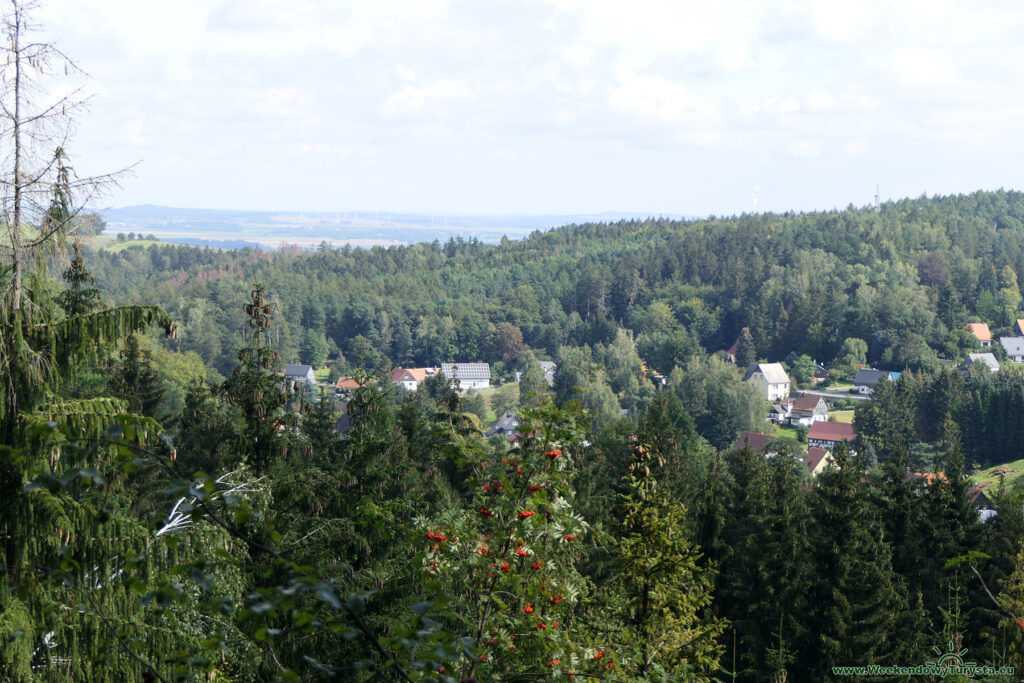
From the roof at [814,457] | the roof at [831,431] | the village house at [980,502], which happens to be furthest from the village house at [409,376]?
the village house at [980,502]

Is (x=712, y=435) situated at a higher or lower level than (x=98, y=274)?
lower

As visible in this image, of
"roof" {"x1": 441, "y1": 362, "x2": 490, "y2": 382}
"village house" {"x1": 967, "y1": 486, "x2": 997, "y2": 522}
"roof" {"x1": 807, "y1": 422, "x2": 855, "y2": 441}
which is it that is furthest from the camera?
"roof" {"x1": 441, "y1": 362, "x2": 490, "y2": 382}

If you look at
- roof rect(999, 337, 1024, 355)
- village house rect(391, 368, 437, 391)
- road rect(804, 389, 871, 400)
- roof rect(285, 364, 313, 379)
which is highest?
roof rect(999, 337, 1024, 355)

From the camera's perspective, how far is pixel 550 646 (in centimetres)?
613

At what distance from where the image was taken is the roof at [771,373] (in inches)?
3693

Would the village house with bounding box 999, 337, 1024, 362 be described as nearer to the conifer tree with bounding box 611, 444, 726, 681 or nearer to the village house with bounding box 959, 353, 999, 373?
the village house with bounding box 959, 353, 999, 373

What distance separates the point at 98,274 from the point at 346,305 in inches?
1434

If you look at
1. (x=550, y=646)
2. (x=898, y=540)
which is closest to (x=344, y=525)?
(x=550, y=646)

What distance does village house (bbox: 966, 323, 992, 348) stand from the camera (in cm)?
10569

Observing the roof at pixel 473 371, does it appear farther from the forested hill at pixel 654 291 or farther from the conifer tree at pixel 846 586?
the conifer tree at pixel 846 586

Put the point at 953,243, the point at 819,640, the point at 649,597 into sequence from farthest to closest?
the point at 953,243 → the point at 819,640 → the point at 649,597

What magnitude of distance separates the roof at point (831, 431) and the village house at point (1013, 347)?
4122 cm

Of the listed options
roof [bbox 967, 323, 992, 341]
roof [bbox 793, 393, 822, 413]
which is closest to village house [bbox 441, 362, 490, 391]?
roof [bbox 793, 393, 822, 413]

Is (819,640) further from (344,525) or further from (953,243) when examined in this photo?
(953,243)
